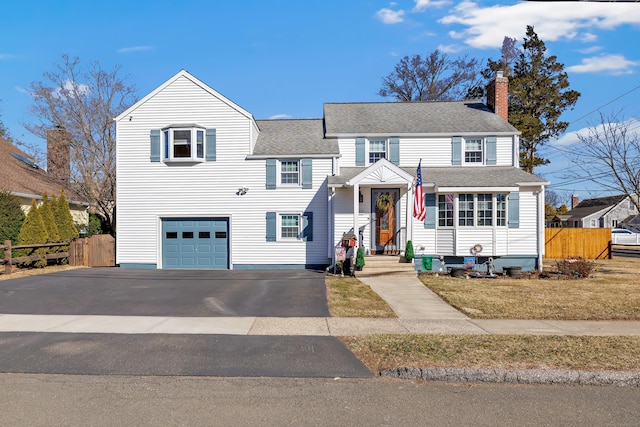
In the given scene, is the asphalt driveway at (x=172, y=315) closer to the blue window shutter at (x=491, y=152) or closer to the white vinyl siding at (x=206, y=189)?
the white vinyl siding at (x=206, y=189)

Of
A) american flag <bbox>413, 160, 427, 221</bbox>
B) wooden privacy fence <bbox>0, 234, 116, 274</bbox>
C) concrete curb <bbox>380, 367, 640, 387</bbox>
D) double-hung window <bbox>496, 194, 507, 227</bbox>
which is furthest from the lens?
wooden privacy fence <bbox>0, 234, 116, 274</bbox>

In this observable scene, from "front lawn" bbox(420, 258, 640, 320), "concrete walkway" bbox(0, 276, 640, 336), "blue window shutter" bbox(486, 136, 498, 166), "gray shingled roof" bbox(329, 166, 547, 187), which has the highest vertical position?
"blue window shutter" bbox(486, 136, 498, 166)

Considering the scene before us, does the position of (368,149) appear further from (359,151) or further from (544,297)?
(544,297)

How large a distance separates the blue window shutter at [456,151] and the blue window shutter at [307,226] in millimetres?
6803

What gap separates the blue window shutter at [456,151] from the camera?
20.9m

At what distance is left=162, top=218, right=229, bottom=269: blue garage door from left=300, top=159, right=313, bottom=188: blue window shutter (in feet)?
12.7

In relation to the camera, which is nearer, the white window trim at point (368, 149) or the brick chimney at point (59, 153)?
the white window trim at point (368, 149)

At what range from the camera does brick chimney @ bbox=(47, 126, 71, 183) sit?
27016mm

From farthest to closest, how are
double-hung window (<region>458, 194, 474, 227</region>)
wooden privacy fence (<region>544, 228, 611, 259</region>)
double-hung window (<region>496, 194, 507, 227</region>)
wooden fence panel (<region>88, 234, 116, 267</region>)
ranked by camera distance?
wooden privacy fence (<region>544, 228, 611, 259</region>), wooden fence panel (<region>88, 234, 116, 267</region>), double-hung window (<region>496, 194, 507, 227</region>), double-hung window (<region>458, 194, 474, 227</region>)

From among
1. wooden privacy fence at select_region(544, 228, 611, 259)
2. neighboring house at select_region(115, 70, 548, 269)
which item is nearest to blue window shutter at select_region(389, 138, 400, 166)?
neighboring house at select_region(115, 70, 548, 269)

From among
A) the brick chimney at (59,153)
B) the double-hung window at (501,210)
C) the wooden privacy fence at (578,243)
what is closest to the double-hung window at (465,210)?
the double-hung window at (501,210)

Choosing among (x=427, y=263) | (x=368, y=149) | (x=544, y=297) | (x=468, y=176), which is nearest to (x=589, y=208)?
(x=468, y=176)

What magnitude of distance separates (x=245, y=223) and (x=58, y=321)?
36.5ft

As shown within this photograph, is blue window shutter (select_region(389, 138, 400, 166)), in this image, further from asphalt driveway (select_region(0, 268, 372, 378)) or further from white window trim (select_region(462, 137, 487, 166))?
asphalt driveway (select_region(0, 268, 372, 378))
